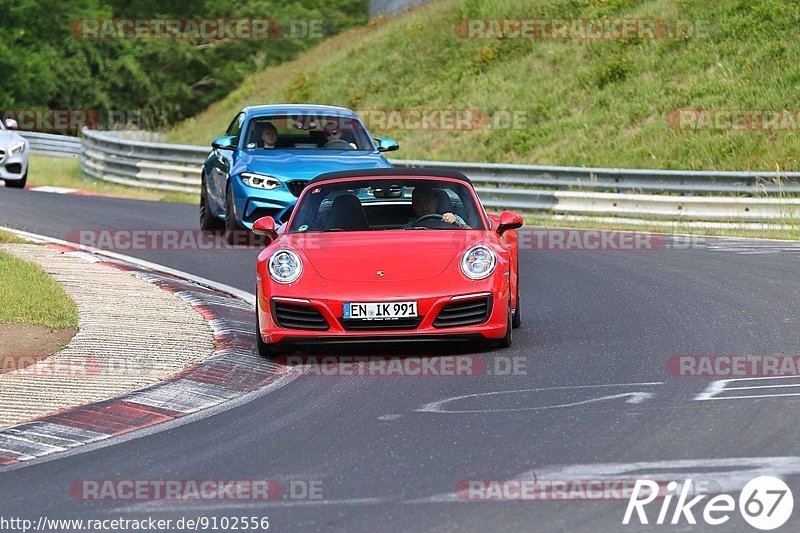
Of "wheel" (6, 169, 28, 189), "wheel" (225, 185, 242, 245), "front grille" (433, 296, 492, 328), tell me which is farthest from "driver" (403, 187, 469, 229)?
"wheel" (6, 169, 28, 189)

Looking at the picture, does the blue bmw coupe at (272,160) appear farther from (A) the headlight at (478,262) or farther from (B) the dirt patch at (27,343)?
(A) the headlight at (478,262)

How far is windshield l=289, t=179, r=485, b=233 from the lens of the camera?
406 inches

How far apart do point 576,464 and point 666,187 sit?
15284mm

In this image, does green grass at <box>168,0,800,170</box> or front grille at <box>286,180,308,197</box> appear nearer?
front grille at <box>286,180,308,197</box>

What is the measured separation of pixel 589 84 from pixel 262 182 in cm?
1730

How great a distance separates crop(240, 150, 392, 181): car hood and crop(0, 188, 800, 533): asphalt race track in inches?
212

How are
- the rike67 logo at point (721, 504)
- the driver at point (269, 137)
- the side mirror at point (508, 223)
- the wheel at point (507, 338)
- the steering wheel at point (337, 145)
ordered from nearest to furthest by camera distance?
1. the rike67 logo at point (721, 504)
2. the wheel at point (507, 338)
3. the side mirror at point (508, 223)
4. the steering wheel at point (337, 145)
5. the driver at point (269, 137)

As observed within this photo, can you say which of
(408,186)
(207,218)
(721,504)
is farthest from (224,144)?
(721,504)

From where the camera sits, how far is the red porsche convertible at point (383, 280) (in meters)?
9.26

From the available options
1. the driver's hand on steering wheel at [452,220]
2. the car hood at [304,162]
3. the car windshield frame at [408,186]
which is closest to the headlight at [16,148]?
the car hood at [304,162]

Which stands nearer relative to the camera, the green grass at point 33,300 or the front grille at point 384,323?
the front grille at point 384,323

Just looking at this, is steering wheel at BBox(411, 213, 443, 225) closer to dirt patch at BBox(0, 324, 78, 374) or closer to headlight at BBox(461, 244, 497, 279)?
headlight at BBox(461, 244, 497, 279)

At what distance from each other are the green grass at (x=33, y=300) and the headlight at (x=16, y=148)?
38.2ft

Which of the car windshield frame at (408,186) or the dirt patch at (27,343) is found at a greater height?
the car windshield frame at (408,186)
